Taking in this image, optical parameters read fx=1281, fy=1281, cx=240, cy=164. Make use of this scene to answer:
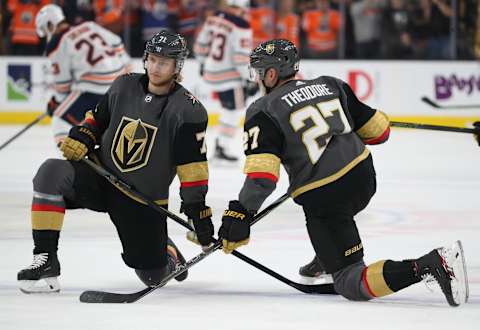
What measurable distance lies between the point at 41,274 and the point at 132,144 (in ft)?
1.72

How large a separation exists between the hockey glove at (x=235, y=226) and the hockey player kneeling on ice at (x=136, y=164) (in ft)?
0.59

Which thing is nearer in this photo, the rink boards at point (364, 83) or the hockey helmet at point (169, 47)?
the hockey helmet at point (169, 47)

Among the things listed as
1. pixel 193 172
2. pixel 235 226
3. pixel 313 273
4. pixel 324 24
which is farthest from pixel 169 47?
pixel 324 24

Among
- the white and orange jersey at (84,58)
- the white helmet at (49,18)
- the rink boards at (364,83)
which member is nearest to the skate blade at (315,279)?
the white and orange jersey at (84,58)

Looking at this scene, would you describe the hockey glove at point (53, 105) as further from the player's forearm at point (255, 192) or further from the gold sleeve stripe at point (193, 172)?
the player's forearm at point (255, 192)

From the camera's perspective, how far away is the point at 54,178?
13.9ft

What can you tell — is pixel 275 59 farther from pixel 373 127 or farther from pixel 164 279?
pixel 164 279

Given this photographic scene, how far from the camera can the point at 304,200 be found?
4.18m

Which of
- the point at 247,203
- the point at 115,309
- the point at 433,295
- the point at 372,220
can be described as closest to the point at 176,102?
the point at 247,203

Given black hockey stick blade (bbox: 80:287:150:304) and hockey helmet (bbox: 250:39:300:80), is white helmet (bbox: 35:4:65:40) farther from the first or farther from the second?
black hockey stick blade (bbox: 80:287:150:304)

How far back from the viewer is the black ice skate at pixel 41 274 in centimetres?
424

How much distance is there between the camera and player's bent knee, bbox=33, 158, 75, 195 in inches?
167

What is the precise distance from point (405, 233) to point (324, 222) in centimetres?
183

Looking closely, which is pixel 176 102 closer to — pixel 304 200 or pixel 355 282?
pixel 304 200
